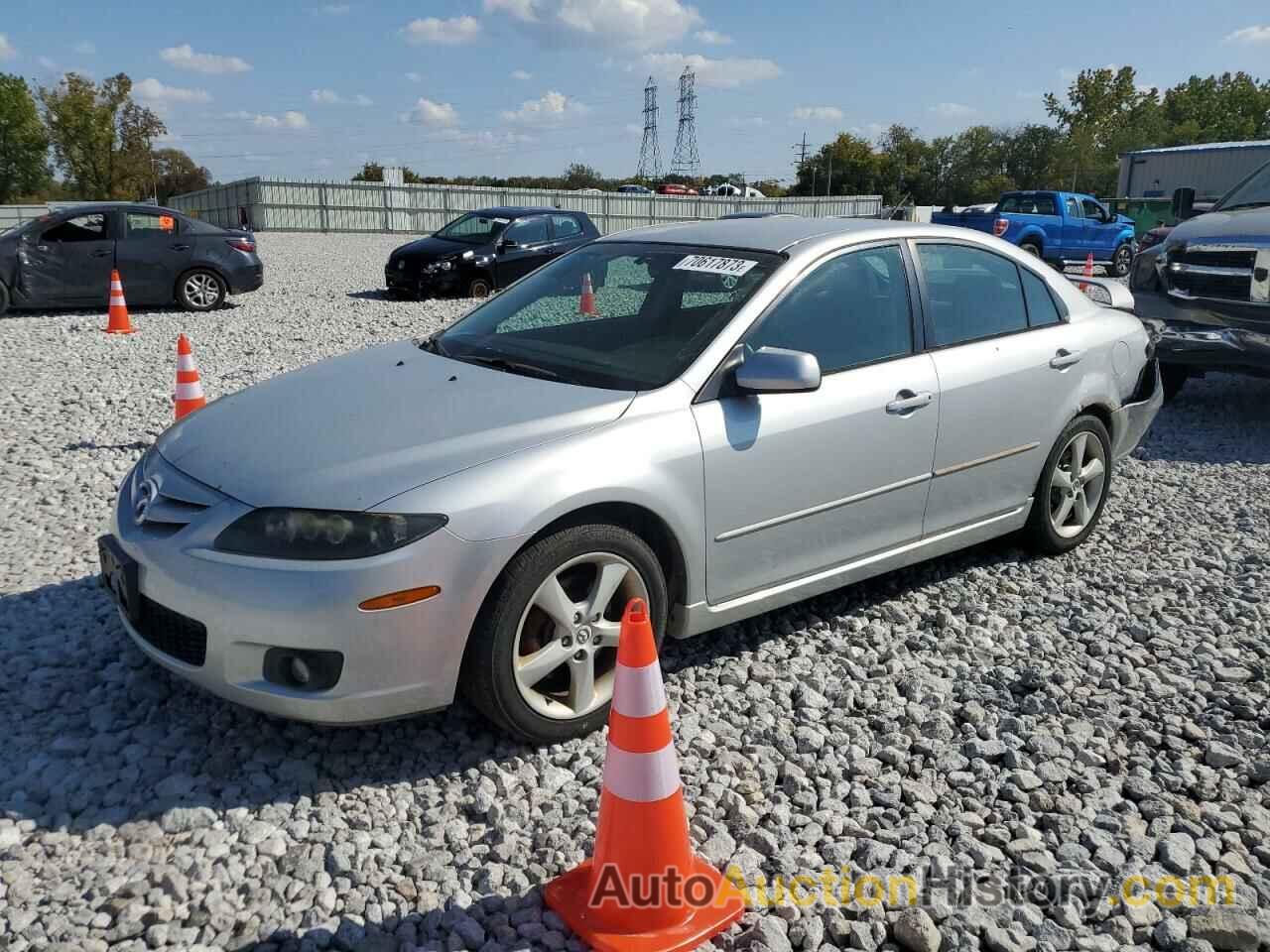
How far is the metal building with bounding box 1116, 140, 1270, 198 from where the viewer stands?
1153 inches

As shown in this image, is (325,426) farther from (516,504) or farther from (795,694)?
(795,694)

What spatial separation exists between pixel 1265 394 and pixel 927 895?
845cm

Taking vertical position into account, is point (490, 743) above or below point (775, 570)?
below

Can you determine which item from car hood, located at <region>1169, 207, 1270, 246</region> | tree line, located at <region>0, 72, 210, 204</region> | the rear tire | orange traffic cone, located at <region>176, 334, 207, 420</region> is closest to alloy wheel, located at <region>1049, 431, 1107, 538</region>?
car hood, located at <region>1169, 207, 1270, 246</region>

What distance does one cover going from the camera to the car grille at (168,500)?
10.3 ft

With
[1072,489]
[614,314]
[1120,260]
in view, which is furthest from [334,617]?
[1120,260]

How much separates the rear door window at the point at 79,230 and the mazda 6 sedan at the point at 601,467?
11.0 meters

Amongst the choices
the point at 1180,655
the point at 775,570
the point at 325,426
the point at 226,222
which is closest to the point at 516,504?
the point at 325,426

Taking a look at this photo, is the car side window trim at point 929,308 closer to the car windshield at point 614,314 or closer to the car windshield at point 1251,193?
the car windshield at point 614,314

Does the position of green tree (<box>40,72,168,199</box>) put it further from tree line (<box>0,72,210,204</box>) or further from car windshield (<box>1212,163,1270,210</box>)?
car windshield (<box>1212,163,1270,210</box>)

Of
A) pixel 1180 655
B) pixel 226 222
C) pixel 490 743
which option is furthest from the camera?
pixel 226 222

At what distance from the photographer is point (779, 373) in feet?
11.3

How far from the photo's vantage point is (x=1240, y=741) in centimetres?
345

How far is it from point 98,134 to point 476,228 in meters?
52.7
